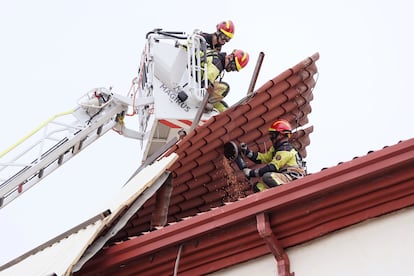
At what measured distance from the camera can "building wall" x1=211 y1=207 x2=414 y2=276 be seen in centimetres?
697

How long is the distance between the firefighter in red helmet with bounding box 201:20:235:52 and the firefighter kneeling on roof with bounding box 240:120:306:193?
2965 millimetres

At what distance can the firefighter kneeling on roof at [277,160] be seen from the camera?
1099 centimetres

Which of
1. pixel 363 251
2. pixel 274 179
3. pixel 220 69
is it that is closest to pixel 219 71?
pixel 220 69

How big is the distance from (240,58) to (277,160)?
3251 mm

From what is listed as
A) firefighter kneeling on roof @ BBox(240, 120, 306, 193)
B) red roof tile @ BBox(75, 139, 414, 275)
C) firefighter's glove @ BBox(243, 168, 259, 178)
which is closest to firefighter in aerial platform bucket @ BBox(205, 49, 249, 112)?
firefighter kneeling on roof @ BBox(240, 120, 306, 193)

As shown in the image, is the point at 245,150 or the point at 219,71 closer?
the point at 245,150

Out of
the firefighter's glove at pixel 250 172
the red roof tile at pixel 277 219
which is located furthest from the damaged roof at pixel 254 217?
the firefighter's glove at pixel 250 172

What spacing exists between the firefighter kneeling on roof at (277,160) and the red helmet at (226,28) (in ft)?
9.85

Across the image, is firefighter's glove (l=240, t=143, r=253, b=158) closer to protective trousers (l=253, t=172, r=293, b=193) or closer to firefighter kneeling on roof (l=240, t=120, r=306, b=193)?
firefighter kneeling on roof (l=240, t=120, r=306, b=193)

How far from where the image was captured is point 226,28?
47.0ft

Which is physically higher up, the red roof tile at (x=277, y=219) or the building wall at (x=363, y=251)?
the red roof tile at (x=277, y=219)

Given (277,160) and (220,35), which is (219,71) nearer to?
(220,35)

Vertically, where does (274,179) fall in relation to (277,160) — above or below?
below

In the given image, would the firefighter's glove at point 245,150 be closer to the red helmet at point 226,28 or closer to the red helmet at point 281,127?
the red helmet at point 281,127
